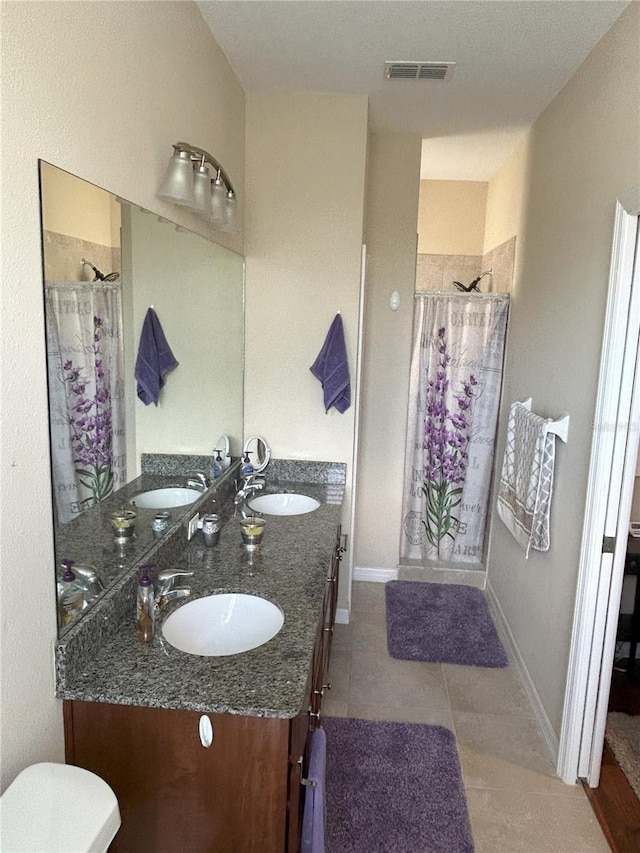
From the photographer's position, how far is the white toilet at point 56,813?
3.28ft

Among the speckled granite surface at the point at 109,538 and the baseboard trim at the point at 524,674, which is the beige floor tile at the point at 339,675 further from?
the speckled granite surface at the point at 109,538

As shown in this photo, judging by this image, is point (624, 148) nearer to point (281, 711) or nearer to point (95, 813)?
point (281, 711)

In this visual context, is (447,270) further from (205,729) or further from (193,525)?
(205,729)

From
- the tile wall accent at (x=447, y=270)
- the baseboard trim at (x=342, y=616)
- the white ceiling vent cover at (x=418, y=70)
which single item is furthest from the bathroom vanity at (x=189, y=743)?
the tile wall accent at (x=447, y=270)

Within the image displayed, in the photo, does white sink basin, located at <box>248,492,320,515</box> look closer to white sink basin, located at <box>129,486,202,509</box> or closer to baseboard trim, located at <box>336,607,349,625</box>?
white sink basin, located at <box>129,486,202,509</box>

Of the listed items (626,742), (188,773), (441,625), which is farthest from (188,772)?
(441,625)

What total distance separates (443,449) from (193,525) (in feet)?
7.07

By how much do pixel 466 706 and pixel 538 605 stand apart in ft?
1.86

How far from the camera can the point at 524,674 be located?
2.90 m

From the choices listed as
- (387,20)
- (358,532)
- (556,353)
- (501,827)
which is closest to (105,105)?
(387,20)

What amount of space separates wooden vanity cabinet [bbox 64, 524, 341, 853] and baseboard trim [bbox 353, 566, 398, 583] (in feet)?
8.66

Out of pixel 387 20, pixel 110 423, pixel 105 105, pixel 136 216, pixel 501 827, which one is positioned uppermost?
pixel 387 20

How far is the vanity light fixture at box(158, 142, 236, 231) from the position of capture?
74.9 inches

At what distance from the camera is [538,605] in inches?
109
